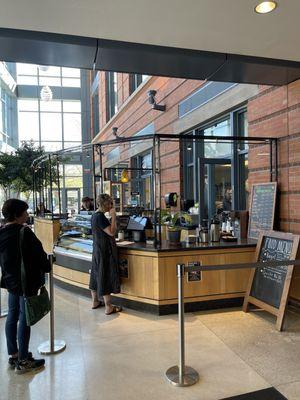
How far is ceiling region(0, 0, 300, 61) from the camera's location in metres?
3.04

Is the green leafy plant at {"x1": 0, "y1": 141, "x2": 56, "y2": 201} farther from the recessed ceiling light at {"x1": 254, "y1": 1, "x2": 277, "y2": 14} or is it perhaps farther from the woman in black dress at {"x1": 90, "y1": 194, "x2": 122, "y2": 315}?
the recessed ceiling light at {"x1": 254, "y1": 1, "x2": 277, "y2": 14}

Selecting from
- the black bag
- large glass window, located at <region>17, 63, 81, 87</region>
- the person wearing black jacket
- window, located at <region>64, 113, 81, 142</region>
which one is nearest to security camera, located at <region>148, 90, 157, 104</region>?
the person wearing black jacket

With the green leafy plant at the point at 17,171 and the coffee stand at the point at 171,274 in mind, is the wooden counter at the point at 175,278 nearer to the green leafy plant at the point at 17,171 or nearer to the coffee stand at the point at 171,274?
Answer: the coffee stand at the point at 171,274

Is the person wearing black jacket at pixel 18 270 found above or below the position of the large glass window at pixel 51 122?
below

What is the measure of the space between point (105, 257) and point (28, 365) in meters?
1.72

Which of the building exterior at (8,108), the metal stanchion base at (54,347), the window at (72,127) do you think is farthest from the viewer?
the window at (72,127)

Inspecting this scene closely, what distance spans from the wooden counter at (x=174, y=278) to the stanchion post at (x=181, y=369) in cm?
148

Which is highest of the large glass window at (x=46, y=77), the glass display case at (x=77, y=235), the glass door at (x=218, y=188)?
the large glass window at (x=46, y=77)

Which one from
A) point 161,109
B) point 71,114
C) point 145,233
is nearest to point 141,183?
point 161,109

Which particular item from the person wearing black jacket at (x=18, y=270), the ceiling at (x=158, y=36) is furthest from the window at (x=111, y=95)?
the person wearing black jacket at (x=18, y=270)

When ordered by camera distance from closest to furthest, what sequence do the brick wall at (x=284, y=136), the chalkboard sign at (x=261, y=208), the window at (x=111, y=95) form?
1. the brick wall at (x=284, y=136)
2. the chalkboard sign at (x=261, y=208)
3. the window at (x=111, y=95)

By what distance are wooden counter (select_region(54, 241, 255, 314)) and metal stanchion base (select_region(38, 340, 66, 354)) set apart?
128 centimetres

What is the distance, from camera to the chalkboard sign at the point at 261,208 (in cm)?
492

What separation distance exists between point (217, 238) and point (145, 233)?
106 cm
